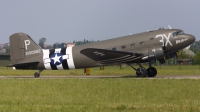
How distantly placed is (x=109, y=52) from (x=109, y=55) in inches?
21.8

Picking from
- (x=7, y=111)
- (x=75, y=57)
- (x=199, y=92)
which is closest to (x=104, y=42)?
(x=75, y=57)

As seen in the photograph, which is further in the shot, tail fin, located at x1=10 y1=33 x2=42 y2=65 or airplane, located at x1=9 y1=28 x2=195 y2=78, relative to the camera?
tail fin, located at x1=10 y1=33 x2=42 y2=65

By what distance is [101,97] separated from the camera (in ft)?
67.2

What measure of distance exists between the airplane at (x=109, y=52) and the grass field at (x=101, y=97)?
18.5ft

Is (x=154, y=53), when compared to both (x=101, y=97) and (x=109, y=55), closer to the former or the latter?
(x=109, y=55)

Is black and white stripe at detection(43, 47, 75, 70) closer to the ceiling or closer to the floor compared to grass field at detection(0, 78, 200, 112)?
closer to the ceiling

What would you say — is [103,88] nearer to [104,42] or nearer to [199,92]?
[199,92]

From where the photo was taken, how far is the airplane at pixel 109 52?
32031 mm

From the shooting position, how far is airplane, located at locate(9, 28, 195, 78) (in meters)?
32.0

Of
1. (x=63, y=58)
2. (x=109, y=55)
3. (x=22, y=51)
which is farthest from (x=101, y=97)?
(x=22, y=51)

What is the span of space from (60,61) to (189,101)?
58.4 ft

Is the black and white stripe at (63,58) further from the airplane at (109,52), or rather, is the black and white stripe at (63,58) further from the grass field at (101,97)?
the grass field at (101,97)

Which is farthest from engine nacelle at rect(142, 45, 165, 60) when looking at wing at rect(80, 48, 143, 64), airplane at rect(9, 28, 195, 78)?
wing at rect(80, 48, 143, 64)

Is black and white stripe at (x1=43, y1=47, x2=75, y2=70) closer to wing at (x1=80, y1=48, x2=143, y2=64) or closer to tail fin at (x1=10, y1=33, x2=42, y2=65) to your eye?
tail fin at (x1=10, y1=33, x2=42, y2=65)
